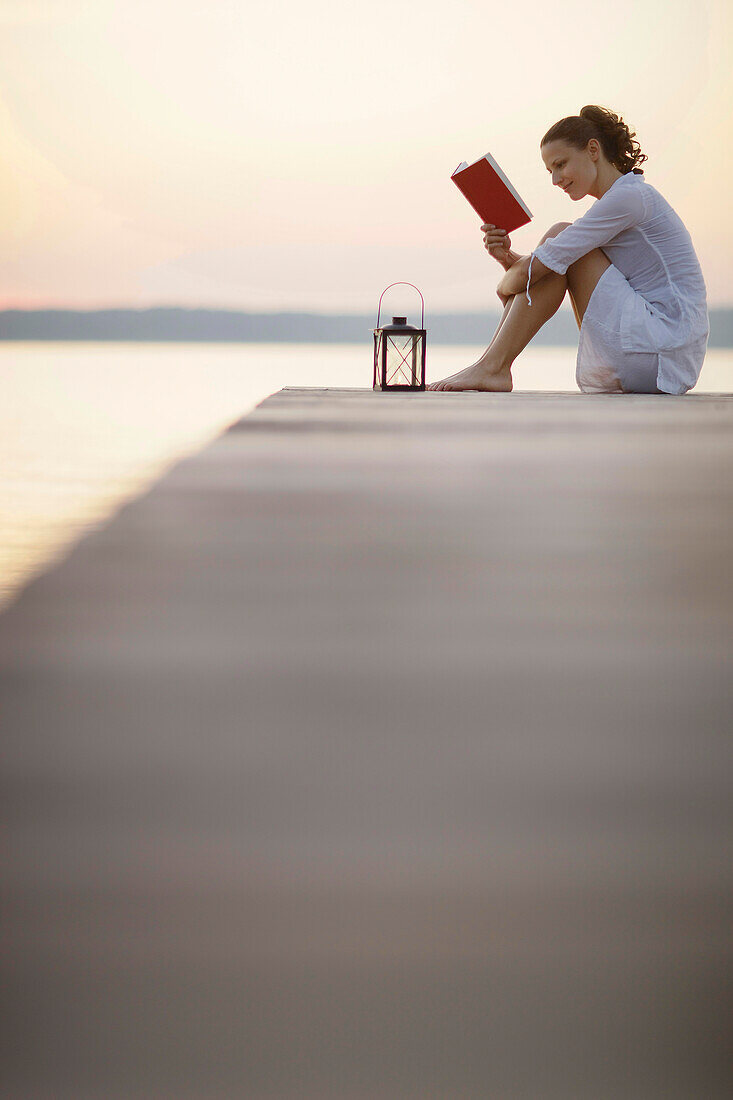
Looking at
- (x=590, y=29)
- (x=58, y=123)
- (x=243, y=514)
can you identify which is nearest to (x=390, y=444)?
(x=243, y=514)

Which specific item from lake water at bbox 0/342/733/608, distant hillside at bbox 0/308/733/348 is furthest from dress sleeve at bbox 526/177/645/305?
distant hillside at bbox 0/308/733/348

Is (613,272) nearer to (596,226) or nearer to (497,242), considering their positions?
(596,226)

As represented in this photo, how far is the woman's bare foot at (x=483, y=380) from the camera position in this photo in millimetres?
2025

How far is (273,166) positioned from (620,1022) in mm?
8227

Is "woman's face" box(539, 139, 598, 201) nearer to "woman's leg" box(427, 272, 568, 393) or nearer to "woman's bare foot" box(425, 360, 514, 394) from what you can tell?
"woman's leg" box(427, 272, 568, 393)

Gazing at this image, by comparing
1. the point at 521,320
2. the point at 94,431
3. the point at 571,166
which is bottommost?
the point at 94,431

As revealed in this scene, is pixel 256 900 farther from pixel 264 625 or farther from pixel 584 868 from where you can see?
pixel 264 625

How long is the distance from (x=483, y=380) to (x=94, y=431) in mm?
1538

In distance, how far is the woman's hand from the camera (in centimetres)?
194

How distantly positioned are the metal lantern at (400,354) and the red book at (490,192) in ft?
0.89

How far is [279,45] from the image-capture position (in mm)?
6453

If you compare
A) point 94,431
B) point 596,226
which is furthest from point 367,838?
point 94,431

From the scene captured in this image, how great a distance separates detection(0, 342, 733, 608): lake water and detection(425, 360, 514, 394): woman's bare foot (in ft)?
1.52

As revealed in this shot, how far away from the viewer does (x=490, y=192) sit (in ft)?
6.17
